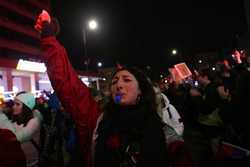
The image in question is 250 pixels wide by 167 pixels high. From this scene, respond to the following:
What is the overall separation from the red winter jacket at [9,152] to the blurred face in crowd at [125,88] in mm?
910

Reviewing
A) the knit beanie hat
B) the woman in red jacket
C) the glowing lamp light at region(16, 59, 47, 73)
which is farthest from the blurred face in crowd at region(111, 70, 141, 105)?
the glowing lamp light at region(16, 59, 47, 73)

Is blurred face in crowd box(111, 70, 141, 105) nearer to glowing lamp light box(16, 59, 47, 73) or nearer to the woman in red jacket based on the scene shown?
the woman in red jacket

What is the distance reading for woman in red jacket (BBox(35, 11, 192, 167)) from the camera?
109 inches

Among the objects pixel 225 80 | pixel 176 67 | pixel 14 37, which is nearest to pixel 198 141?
pixel 225 80

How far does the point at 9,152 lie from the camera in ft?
9.47

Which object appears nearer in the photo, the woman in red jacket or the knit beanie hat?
the woman in red jacket

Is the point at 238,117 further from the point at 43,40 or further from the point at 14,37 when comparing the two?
the point at 14,37

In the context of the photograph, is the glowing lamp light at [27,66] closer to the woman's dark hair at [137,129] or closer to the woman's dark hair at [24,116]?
the woman's dark hair at [24,116]

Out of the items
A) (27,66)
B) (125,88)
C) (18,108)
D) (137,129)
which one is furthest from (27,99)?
(27,66)

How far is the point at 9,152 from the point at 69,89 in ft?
2.27

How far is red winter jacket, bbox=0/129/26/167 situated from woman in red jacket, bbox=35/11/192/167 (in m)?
0.51

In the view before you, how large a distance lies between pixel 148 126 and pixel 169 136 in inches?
7.8

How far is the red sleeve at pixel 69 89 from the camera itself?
305 cm

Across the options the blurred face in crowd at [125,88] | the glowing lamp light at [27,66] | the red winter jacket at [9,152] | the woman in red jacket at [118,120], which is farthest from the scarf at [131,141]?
the glowing lamp light at [27,66]
